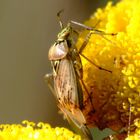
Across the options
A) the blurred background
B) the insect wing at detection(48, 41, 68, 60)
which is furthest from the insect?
the blurred background

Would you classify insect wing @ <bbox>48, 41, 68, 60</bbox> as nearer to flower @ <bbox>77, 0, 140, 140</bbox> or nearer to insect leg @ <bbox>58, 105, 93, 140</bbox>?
flower @ <bbox>77, 0, 140, 140</bbox>

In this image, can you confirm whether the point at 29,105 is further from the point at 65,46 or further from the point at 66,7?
the point at 65,46

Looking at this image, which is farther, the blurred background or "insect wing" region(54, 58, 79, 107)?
the blurred background

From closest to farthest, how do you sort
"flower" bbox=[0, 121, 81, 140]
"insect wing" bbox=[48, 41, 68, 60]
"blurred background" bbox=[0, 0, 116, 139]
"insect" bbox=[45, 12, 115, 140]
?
"flower" bbox=[0, 121, 81, 140] < "insect" bbox=[45, 12, 115, 140] < "insect wing" bbox=[48, 41, 68, 60] < "blurred background" bbox=[0, 0, 116, 139]

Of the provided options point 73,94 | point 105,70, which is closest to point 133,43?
point 105,70

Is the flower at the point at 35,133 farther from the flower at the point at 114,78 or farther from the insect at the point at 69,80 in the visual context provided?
the flower at the point at 114,78

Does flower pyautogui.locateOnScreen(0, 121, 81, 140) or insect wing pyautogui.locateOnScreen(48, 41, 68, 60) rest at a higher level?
insect wing pyautogui.locateOnScreen(48, 41, 68, 60)

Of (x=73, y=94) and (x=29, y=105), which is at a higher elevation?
(x=73, y=94)

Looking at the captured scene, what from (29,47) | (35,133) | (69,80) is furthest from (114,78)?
(29,47)
